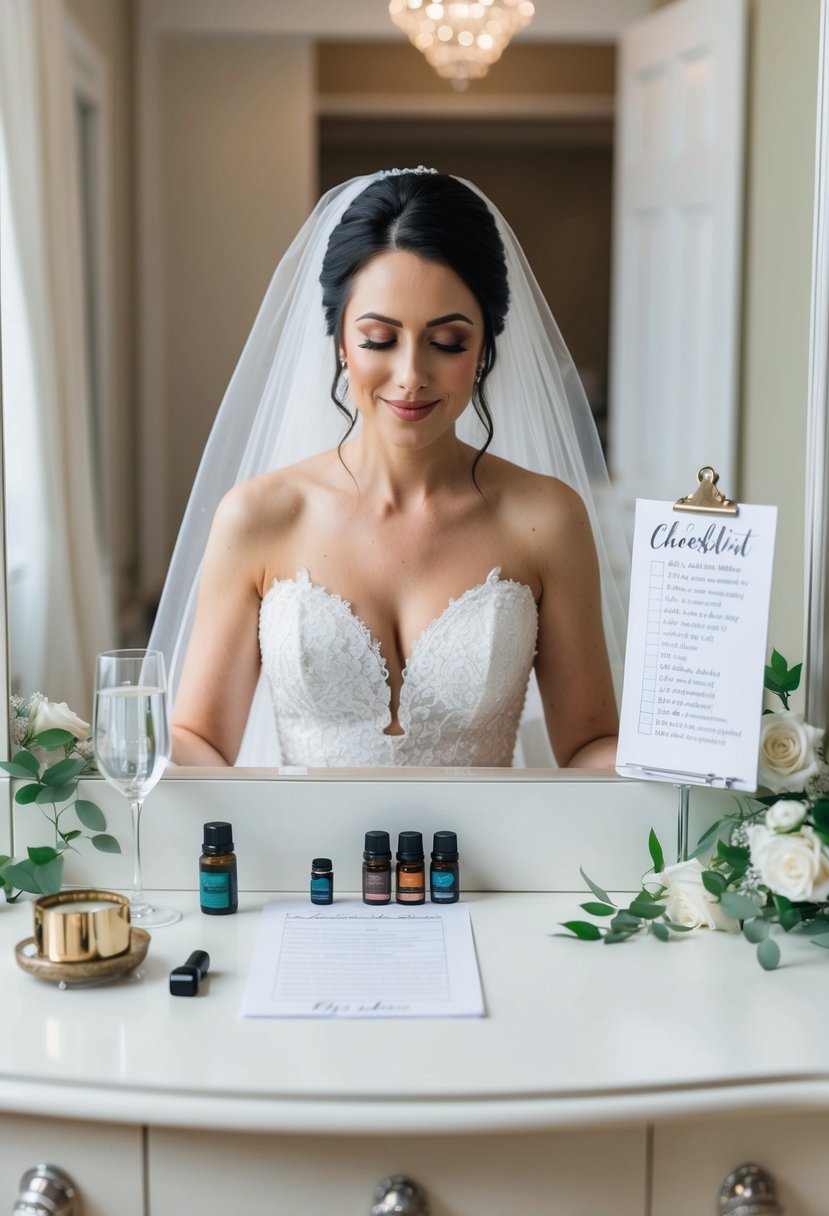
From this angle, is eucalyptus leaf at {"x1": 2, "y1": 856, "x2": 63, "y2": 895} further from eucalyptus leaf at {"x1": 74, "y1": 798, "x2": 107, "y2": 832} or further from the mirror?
the mirror

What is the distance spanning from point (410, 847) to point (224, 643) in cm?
35

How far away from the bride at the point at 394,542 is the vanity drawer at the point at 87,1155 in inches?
18.8

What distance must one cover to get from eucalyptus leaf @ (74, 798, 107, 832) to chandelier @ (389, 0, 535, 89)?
3.04ft

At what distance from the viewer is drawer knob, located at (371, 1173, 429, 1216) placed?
3.14 ft

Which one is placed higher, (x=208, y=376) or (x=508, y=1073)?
(x=208, y=376)

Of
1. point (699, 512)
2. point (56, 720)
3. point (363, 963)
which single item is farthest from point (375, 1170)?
→ point (699, 512)

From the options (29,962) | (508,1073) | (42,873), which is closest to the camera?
(508,1073)

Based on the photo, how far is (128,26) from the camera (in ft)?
4.41

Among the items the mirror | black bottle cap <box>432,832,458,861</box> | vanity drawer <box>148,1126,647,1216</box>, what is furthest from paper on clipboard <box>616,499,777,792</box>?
vanity drawer <box>148,1126,647,1216</box>

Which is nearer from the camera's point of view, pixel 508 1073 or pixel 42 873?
pixel 508 1073

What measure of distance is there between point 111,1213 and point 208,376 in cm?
88

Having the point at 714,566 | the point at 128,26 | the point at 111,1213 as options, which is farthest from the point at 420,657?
the point at 128,26

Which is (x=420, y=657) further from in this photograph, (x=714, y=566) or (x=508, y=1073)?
(x=508, y=1073)

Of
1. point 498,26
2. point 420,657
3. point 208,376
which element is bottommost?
point 420,657
